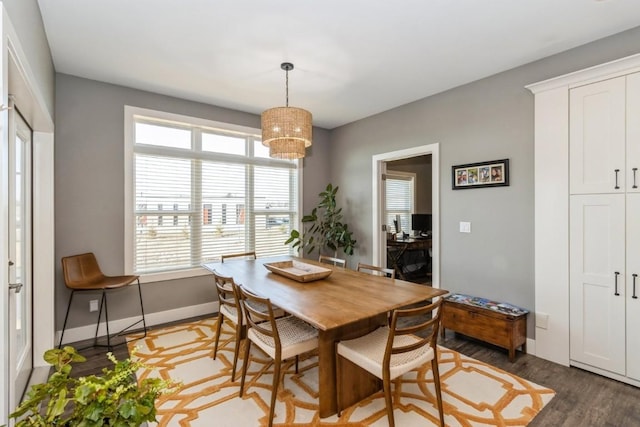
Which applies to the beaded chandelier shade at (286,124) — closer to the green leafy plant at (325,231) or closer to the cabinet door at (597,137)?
the green leafy plant at (325,231)

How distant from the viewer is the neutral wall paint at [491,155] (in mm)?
2924

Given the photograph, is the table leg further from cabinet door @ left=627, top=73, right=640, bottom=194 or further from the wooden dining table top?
cabinet door @ left=627, top=73, right=640, bottom=194

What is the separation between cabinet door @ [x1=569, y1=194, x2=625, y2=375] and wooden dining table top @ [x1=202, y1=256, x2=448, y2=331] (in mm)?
1340

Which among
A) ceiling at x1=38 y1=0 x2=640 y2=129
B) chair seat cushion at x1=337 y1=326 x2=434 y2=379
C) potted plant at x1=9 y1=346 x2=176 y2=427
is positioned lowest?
chair seat cushion at x1=337 y1=326 x2=434 y2=379

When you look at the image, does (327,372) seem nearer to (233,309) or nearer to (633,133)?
(233,309)

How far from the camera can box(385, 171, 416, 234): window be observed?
6492 mm

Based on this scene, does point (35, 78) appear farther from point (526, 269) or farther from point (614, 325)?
point (614, 325)

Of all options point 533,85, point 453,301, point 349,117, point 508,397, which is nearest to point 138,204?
point 349,117

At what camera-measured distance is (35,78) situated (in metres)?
2.03

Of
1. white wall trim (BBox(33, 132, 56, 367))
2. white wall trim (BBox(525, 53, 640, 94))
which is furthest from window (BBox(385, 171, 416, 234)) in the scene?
white wall trim (BBox(33, 132, 56, 367))

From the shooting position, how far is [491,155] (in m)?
3.23

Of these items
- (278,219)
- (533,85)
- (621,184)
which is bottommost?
(278,219)

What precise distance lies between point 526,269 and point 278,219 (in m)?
3.16

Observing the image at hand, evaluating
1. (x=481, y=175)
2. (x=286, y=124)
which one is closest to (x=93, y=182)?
(x=286, y=124)
